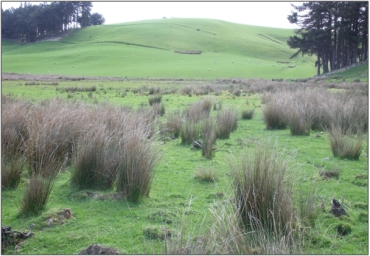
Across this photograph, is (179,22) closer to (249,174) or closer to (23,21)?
(23,21)

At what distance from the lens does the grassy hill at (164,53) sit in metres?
72.1

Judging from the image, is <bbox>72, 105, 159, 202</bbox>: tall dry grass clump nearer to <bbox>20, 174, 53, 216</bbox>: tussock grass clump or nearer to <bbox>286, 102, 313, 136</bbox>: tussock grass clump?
<bbox>20, 174, 53, 216</bbox>: tussock grass clump

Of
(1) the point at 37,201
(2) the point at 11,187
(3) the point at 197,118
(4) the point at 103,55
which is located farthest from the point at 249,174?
(4) the point at 103,55

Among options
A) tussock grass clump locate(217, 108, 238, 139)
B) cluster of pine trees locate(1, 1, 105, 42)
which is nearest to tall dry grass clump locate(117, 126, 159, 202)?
tussock grass clump locate(217, 108, 238, 139)

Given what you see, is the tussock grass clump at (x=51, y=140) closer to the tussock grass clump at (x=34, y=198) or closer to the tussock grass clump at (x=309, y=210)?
the tussock grass clump at (x=34, y=198)

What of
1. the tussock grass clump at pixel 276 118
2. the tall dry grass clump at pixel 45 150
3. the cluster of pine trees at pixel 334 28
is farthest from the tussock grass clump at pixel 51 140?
the cluster of pine trees at pixel 334 28

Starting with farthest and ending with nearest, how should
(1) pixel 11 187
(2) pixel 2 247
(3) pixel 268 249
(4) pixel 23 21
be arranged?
(4) pixel 23 21 → (1) pixel 11 187 → (2) pixel 2 247 → (3) pixel 268 249

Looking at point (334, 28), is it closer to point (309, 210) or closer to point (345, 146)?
point (345, 146)

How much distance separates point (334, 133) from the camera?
28.5 ft

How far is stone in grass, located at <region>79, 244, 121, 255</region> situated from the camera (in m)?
3.73

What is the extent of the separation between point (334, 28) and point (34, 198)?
166 ft

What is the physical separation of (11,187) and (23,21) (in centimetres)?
11110

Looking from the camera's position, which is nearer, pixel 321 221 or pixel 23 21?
pixel 321 221

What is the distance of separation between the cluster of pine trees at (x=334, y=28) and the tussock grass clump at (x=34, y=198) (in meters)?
48.0
